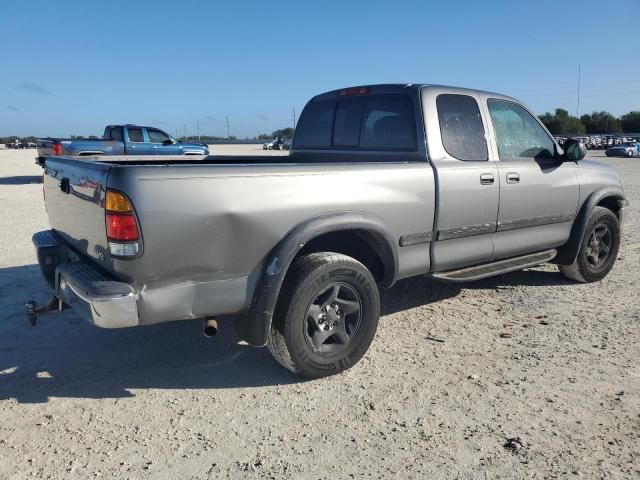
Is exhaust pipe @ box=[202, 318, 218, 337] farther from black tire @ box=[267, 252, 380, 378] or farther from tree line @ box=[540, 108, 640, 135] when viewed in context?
tree line @ box=[540, 108, 640, 135]

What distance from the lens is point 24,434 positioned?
2975 mm

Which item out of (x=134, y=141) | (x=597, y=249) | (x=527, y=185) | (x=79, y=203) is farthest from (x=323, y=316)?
(x=134, y=141)

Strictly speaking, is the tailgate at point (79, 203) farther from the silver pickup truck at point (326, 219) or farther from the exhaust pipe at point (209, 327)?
the exhaust pipe at point (209, 327)

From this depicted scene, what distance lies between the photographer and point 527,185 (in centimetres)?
485

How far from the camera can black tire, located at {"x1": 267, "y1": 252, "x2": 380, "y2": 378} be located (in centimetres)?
342

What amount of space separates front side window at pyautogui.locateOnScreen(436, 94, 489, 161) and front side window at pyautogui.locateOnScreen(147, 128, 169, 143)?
524 inches

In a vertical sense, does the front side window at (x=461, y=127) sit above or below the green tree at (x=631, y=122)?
below

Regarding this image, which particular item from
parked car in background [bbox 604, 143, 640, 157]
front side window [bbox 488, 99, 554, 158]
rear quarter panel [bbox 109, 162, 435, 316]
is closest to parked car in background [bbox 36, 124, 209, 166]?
front side window [bbox 488, 99, 554, 158]

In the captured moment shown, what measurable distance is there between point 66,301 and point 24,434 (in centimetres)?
75

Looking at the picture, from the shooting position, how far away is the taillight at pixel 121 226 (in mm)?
2818

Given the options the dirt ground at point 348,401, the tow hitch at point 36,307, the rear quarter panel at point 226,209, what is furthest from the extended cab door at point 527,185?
the tow hitch at point 36,307

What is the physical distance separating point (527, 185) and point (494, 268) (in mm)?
805

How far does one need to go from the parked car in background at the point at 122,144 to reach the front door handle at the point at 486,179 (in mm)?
12296

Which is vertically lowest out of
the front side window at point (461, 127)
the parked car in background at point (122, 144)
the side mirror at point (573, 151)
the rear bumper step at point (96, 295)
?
the rear bumper step at point (96, 295)
